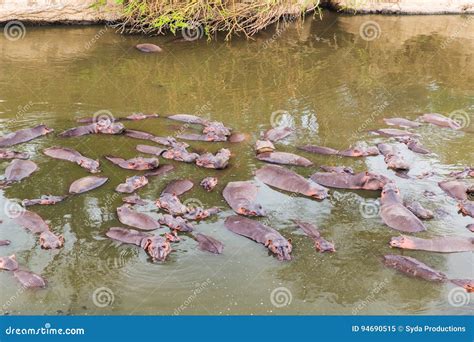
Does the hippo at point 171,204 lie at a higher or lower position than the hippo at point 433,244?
lower

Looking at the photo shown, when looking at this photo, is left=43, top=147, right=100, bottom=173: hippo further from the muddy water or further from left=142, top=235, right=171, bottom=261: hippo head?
left=142, top=235, right=171, bottom=261: hippo head

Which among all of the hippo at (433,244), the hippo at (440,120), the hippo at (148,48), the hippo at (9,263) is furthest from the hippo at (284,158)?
the hippo at (148,48)

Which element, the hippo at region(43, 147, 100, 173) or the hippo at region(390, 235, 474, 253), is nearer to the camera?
the hippo at region(390, 235, 474, 253)

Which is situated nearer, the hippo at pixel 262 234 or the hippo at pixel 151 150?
the hippo at pixel 262 234

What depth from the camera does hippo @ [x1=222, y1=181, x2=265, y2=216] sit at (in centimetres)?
704

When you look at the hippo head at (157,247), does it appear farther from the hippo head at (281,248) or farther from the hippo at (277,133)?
the hippo at (277,133)

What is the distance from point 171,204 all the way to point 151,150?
1.64m

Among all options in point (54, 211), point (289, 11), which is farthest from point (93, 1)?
point (54, 211)

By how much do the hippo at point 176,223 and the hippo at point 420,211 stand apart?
2497 mm

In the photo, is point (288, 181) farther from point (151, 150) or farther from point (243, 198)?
point (151, 150)

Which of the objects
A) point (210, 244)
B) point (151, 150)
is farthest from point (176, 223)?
point (151, 150)

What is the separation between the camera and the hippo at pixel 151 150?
332 inches

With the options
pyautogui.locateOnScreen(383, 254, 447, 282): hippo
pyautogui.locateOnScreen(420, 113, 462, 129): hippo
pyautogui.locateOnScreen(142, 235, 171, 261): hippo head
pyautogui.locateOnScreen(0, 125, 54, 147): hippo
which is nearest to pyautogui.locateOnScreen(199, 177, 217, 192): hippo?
pyautogui.locateOnScreen(142, 235, 171, 261): hippo head

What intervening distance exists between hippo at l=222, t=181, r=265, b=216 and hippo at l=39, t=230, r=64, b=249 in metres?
1.93
